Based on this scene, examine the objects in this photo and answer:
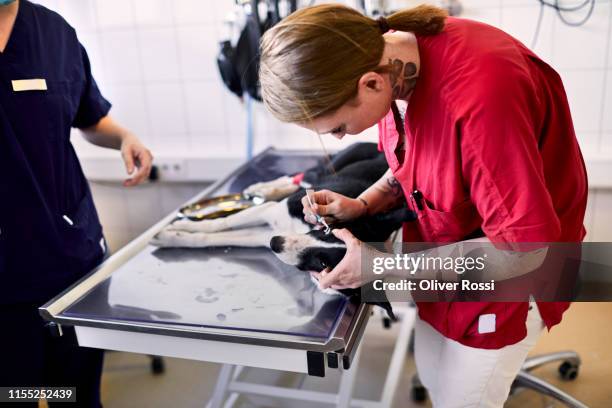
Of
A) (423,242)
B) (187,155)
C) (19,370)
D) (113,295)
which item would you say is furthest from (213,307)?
(187,155)

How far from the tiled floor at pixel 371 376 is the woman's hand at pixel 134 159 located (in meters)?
0.87

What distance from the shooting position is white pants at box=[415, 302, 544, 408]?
1029 millimetres

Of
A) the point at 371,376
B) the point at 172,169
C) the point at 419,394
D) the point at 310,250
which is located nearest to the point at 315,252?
the point at 310,250

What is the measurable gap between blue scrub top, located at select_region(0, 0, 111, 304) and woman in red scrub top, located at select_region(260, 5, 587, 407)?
0.60 meters

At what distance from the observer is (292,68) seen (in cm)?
81

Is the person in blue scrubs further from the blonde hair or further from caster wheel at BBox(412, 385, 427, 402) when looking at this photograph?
caster wheel at BBox(412, 385, 427, 402)

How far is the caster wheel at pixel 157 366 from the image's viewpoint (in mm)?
2014

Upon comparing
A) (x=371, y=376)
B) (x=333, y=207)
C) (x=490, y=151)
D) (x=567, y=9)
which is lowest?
(x=371, y=376)

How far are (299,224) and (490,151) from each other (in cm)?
55

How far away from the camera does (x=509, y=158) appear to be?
781 millimetres

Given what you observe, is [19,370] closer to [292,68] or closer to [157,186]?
[292,68]

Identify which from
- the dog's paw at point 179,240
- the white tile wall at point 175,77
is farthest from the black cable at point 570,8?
the dog's paw at point 179,240

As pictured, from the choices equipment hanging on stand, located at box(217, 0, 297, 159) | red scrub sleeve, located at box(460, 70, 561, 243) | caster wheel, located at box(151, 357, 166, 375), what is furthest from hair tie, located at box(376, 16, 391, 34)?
caster wheel, located at box(151, 357, 166, 375)

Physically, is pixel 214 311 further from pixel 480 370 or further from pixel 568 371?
pixel 568 371
